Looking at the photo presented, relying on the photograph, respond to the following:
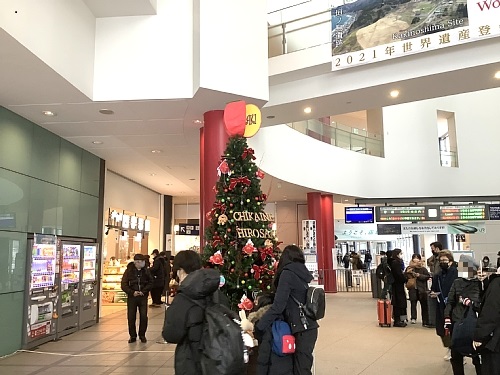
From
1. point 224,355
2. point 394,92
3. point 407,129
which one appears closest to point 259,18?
point 394,92

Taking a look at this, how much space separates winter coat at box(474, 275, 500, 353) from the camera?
12.6 feet

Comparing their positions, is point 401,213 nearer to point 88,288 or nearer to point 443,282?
point 443,282

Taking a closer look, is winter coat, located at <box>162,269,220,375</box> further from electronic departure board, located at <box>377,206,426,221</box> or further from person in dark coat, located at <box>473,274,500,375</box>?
electronic departure board, located at <box>377,206,426,221</box>

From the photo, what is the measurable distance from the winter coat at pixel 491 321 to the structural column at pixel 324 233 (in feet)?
40.7

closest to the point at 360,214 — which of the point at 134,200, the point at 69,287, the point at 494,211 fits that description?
the point at 494,211

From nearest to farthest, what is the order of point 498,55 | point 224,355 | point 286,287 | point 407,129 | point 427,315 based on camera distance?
point 224,355
point 286,287
point 498,55
point 427,315
point 407,129

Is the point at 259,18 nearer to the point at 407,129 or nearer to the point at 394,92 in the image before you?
the point at 394,92

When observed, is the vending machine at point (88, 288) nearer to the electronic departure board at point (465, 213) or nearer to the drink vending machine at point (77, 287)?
the drink vending machine at point (77, 287)

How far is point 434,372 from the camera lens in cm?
573

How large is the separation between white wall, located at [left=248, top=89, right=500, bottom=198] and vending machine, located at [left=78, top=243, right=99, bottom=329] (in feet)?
26.9

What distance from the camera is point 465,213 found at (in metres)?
15.2

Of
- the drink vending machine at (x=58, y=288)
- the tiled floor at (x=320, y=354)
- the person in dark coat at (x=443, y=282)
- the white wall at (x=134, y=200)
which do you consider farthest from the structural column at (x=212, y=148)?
the white wall at (x=134, y=200)

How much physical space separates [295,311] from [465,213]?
13.1 m

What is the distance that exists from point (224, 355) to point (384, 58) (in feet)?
18.0
